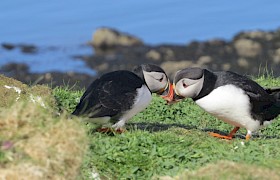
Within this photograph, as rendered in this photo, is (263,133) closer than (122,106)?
No

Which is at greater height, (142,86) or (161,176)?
(142,86)

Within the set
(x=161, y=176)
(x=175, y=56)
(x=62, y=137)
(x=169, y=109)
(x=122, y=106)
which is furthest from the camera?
(x=175, y=56)

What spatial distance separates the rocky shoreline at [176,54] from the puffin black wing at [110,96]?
6.86 meters

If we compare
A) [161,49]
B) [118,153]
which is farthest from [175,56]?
[118,153]

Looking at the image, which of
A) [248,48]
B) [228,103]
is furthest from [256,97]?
[248,48]

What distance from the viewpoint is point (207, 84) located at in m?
7.79

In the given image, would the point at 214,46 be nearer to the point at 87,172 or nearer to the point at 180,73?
the point at 180,73

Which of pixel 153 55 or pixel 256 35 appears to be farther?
pixel 256 35

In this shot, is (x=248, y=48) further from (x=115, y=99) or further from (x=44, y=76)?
(x=115, y=99)

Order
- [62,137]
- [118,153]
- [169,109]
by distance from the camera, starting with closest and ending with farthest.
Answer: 1. [62,137]
2. [118,153]
3. [169,109]

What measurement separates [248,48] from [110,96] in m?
9.64

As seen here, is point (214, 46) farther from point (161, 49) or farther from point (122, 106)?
point (122, 106)

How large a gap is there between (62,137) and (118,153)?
1.53 m

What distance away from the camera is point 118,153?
6852mm
